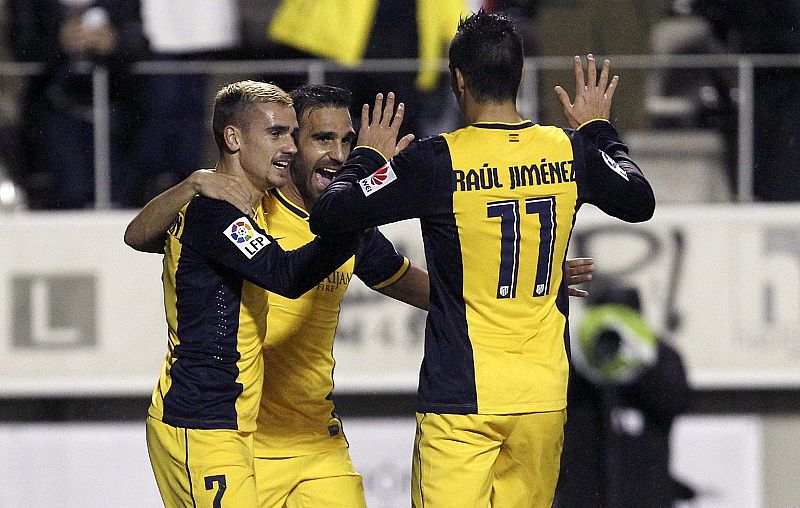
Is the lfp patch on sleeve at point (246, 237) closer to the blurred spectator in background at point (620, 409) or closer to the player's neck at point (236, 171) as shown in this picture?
the player's neck at point (236, 171)

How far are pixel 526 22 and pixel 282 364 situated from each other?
3.55 meters

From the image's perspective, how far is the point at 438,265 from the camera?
327 cm

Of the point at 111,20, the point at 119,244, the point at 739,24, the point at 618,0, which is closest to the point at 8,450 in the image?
the point at 119,244

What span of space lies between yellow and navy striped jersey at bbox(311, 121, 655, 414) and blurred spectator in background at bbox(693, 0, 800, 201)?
3.50 meters

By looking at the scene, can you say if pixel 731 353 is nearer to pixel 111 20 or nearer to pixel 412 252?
pixel 412 252

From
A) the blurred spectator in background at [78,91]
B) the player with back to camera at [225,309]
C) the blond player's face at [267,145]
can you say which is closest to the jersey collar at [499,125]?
the player with back to camera at [225,309]

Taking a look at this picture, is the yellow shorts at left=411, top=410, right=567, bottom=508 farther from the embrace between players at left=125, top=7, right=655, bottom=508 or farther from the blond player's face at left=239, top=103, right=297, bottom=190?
the blond player's face at left=239, top=103, right=297, bottom=190

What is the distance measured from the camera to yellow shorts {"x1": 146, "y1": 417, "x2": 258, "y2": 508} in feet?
10.8

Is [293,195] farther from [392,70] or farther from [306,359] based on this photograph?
[392,70]

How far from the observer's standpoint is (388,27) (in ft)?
22.3

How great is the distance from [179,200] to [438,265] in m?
0.69

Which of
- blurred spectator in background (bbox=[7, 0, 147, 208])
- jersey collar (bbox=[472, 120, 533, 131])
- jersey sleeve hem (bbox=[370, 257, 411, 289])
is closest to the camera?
jersey collar (bbox=[472, 120, 533, 131])

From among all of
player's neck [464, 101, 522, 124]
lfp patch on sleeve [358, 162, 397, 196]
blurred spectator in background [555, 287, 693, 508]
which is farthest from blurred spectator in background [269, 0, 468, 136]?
lfp patch on sleeve [358, 162, 397, 196]

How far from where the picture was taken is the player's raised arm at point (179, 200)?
334cm
